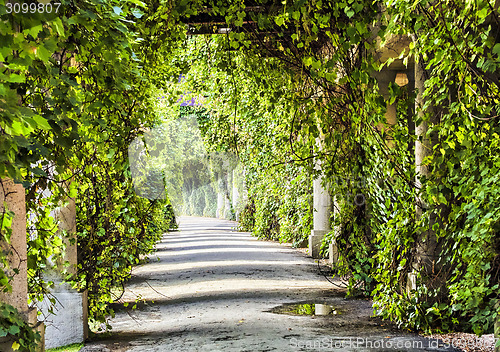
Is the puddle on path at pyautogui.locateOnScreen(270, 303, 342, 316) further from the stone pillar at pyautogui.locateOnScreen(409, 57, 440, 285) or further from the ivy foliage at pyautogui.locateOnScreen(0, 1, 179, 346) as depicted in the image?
the ivy foliage at pyautogui.locateOnScreen(0, 1, 179, 346)

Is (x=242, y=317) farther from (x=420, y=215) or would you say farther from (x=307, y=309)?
(x=420, y=215)

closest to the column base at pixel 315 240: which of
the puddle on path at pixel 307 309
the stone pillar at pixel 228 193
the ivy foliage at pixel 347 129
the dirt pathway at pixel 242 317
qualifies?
the dirt pathway at pixel 242 317

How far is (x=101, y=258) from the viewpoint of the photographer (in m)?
6.15

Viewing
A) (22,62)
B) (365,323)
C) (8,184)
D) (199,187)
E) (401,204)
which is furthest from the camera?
(199,187)

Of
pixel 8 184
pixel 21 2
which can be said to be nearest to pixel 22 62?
pixel 21 2

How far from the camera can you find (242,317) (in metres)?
6.84

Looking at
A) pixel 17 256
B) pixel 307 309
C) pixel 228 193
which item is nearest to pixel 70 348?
pixel 17 256

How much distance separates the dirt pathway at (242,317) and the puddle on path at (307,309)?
10cm

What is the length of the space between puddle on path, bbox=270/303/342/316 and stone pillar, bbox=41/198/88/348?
2.58m

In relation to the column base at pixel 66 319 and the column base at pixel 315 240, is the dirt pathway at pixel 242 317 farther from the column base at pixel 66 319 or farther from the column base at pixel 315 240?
the column base at pixel 315 240

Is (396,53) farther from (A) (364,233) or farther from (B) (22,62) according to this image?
(B) (22,62)

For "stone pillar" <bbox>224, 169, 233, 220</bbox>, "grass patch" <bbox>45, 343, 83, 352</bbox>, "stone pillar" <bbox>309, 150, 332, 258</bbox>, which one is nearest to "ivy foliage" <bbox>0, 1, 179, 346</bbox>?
"grass patch" <bbox>45, 343, 83, 352</bbox>

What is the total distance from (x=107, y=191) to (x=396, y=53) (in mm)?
5672

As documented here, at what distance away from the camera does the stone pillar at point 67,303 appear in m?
5.74
